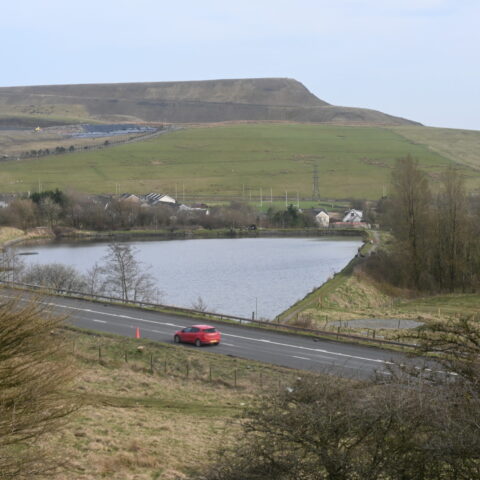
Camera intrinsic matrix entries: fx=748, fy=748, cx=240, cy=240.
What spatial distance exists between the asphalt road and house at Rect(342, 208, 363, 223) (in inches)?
3133

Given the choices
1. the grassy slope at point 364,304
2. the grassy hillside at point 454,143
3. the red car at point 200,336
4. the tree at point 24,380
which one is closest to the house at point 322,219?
the grassy hillside at point 454,143

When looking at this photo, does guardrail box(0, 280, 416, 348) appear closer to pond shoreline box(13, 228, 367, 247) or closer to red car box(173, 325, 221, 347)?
red car box(173, 325, 221, 347)

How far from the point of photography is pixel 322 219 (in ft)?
365

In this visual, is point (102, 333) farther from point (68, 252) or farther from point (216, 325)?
point (68, 252)

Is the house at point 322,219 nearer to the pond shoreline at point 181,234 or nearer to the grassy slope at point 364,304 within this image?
the pond shoreline at point 181,234

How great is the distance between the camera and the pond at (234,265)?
4601 cm

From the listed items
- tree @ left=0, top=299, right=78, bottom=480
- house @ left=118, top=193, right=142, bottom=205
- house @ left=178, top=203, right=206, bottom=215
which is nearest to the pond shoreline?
house @ left=178, top=203, right=206, bottom=215

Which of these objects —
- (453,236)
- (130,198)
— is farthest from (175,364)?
(130,198)

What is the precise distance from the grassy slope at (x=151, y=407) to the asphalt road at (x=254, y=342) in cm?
116

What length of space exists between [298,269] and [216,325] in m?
31.5

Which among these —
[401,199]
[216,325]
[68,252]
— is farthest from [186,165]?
[216,325]

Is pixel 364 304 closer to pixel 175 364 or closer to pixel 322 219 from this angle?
pixel 175 364

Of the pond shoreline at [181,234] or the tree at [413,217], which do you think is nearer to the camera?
the tree at [413,217]

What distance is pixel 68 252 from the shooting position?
77875 millimetres
